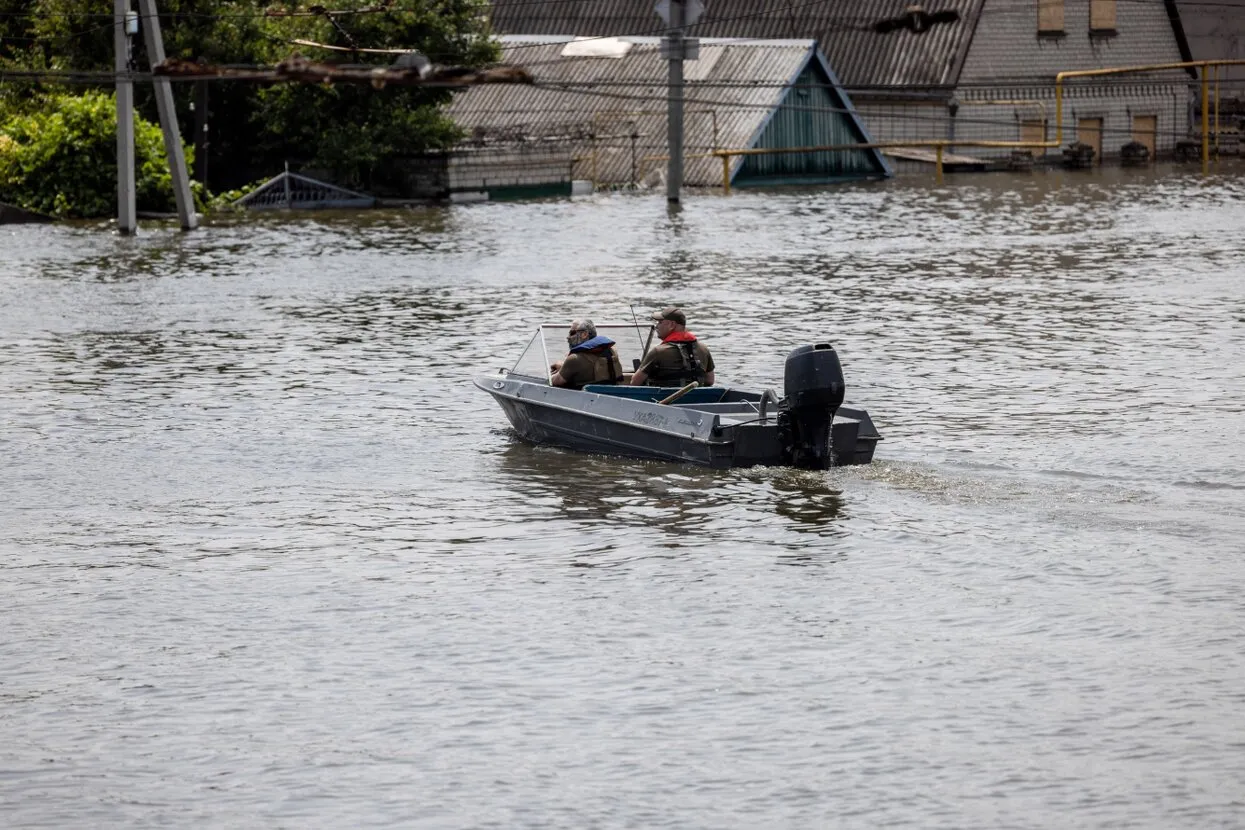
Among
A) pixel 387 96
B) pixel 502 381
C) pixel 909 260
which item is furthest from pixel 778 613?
pixel 387 96

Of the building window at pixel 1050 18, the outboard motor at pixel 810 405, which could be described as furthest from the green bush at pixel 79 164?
the outboard motor at pixel 810 405

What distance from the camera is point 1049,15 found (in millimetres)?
62938

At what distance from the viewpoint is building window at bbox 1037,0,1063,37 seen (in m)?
62.8

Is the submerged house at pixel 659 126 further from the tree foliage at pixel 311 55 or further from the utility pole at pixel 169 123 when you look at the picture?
the utility pole at pixel 169 123

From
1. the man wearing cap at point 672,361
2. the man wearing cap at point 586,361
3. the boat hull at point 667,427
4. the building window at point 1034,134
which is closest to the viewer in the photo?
the boat hull at point 667,427

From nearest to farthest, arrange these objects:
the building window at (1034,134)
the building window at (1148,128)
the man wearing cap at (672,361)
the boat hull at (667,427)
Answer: the boat hull at (667,427)
the man wearing cap at (672,361)
the building window at (1034,134)
the building window at (1148,128)

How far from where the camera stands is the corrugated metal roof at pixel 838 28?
60.3m

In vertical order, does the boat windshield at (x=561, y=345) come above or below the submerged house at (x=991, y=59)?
below

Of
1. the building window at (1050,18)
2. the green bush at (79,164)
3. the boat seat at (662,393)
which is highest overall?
the building window at (1050,18)

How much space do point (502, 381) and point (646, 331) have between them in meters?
1.80

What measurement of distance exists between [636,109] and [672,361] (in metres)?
39.0

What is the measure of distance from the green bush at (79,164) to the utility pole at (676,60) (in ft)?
41.5

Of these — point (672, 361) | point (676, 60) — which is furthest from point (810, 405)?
point (676, 60)

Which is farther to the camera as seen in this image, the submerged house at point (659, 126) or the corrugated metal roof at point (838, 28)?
the corrugated metal roof at point (838, 28)
